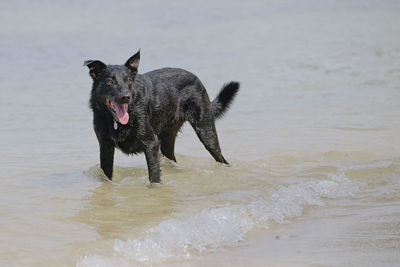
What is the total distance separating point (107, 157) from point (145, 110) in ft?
1.89

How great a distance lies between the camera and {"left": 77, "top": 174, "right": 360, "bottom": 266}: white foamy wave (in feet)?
13.3

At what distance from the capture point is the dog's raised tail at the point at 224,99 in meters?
7.22

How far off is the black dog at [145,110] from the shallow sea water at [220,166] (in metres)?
0.32

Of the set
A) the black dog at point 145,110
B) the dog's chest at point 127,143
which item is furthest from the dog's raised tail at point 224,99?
the dog's chest at point 127,143

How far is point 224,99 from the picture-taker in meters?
7.24

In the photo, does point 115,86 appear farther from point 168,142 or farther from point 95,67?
point 168,142

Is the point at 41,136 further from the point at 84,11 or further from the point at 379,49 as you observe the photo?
the point at 84,11

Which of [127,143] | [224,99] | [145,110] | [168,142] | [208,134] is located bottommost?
[168,142]

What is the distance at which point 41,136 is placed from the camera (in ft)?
26.9

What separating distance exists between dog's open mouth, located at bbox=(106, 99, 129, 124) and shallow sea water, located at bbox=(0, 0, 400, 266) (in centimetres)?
69

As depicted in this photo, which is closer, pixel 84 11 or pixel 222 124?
Answer: pixel 222 124

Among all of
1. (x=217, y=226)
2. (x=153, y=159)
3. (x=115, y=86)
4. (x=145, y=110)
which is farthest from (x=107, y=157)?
(x=217, y=226)

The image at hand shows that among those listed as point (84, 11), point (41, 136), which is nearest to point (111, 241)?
point (41, 136)

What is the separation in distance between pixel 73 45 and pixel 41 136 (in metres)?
7.72
